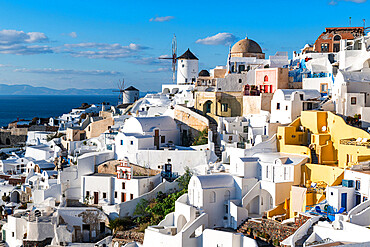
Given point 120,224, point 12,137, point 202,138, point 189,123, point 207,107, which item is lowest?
point 120,224

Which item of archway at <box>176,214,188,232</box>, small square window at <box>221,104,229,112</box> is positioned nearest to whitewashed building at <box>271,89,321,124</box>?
small square window at <box>221,104,229,112</box>

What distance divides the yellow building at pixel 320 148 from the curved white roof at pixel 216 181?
10.9 feet

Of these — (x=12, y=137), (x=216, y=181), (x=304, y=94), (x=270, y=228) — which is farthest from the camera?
(x=12, y=137)

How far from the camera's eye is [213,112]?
3541 cm

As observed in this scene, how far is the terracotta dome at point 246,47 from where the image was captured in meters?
43.1

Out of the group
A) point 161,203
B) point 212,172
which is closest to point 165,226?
point 161,203

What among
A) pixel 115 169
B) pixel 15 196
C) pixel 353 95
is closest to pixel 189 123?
pixel 115 169

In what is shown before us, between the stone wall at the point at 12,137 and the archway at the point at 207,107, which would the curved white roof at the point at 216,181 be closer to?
the archway at the point at 207,107

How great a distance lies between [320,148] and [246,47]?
19.7 meters

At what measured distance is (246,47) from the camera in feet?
141

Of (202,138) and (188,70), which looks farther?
(188,70)

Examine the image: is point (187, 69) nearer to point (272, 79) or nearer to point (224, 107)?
point (224, 107)

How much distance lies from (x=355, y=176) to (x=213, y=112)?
49.8ft

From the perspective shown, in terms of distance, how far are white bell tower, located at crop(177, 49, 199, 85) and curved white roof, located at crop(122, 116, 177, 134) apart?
50.2 ft
